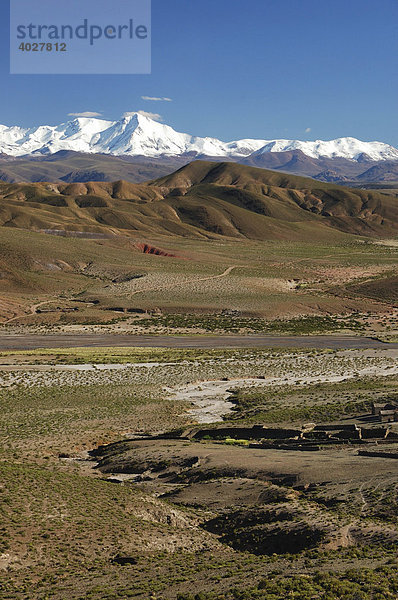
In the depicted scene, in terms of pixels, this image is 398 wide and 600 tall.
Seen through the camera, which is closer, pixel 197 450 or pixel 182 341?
pixel 197 450

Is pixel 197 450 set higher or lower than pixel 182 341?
higher

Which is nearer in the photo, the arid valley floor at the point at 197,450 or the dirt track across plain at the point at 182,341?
the arid valley floor at the point at 197,450

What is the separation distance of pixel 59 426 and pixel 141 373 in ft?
63.4

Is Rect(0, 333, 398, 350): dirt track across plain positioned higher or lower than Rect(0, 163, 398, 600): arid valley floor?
lower

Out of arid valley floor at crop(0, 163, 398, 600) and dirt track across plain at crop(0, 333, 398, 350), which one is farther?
dirt track across plain at crop(0, 333, 398, 350)

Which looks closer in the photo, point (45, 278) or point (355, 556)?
point (355, 556)

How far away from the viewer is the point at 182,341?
3206 inches

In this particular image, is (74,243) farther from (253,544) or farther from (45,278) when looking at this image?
(253,544)

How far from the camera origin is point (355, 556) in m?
21.8

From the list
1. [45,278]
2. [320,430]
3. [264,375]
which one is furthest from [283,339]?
[45,278]

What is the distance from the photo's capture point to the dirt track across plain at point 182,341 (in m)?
77.6

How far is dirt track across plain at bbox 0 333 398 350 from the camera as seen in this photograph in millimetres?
77562

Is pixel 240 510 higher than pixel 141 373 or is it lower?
higher

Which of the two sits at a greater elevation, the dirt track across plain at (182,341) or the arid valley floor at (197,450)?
the arid valley floor at (197,450)
